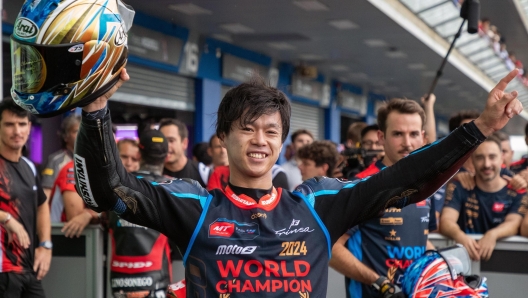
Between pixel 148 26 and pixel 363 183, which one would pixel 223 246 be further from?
pixel 148 26

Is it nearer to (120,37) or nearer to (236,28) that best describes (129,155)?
(120,37)

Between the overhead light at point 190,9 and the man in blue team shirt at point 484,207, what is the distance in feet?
25.1

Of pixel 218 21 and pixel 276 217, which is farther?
pixel 218 21

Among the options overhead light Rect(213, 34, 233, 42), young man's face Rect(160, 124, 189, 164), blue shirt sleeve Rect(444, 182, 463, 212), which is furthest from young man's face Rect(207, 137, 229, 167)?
overhead light Rect(213, 34, 233, 42)

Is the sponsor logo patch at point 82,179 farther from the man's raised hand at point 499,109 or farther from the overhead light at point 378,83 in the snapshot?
the overhead light at point 378,83

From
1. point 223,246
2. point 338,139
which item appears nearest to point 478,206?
point 223,246

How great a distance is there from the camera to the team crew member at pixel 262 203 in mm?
2283

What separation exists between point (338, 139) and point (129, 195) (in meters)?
20.6

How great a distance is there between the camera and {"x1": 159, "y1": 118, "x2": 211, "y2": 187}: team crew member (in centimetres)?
605

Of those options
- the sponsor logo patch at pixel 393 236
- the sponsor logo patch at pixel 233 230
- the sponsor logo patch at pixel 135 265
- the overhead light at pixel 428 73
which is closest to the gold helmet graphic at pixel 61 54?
the sponsor logo patch at pixel 233 230

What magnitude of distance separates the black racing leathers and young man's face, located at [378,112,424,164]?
1249 mm

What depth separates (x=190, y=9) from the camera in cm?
1184

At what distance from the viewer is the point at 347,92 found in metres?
23.4

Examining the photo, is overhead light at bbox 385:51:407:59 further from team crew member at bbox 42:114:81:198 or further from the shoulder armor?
the shoulder armor
